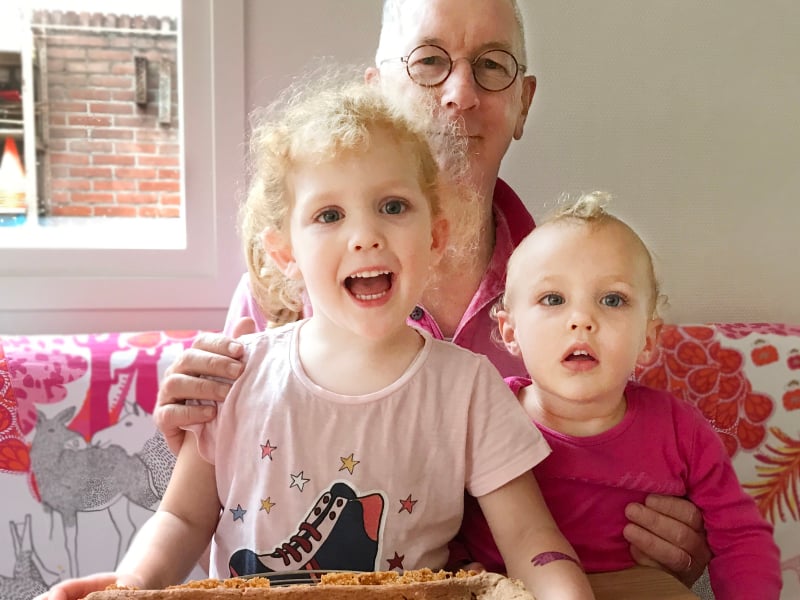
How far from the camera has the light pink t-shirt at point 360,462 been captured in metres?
0.91

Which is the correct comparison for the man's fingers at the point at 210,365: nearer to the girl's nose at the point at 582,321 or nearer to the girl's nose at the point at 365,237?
the girl's nose at the point at 365,237

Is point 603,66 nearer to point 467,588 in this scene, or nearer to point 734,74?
point 734,74

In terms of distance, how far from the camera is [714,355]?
6.01 ft

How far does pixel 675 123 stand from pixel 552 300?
131 cm

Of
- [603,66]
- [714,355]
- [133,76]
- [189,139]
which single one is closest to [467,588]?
[714,355]

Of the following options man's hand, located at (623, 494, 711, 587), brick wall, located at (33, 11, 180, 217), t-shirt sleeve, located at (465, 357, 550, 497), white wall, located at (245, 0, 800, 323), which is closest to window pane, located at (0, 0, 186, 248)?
brick wall, located at (33, 11, 180, 217)

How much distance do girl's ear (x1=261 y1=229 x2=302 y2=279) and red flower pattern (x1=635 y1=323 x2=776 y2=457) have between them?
1.08 meters

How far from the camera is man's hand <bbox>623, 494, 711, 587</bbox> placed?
1042mm

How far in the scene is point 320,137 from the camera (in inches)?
35.7

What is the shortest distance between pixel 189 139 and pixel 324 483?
126 cm

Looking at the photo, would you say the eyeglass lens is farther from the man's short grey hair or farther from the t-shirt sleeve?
the t-shirt sleeve

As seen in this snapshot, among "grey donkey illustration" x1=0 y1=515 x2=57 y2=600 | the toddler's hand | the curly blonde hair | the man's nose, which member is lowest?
"grey donkey illustration" x1=0 y1=515 x2=57 y2=600

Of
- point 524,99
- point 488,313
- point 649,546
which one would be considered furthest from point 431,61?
point 649,546

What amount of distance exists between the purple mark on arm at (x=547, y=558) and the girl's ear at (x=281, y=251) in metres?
0.45
